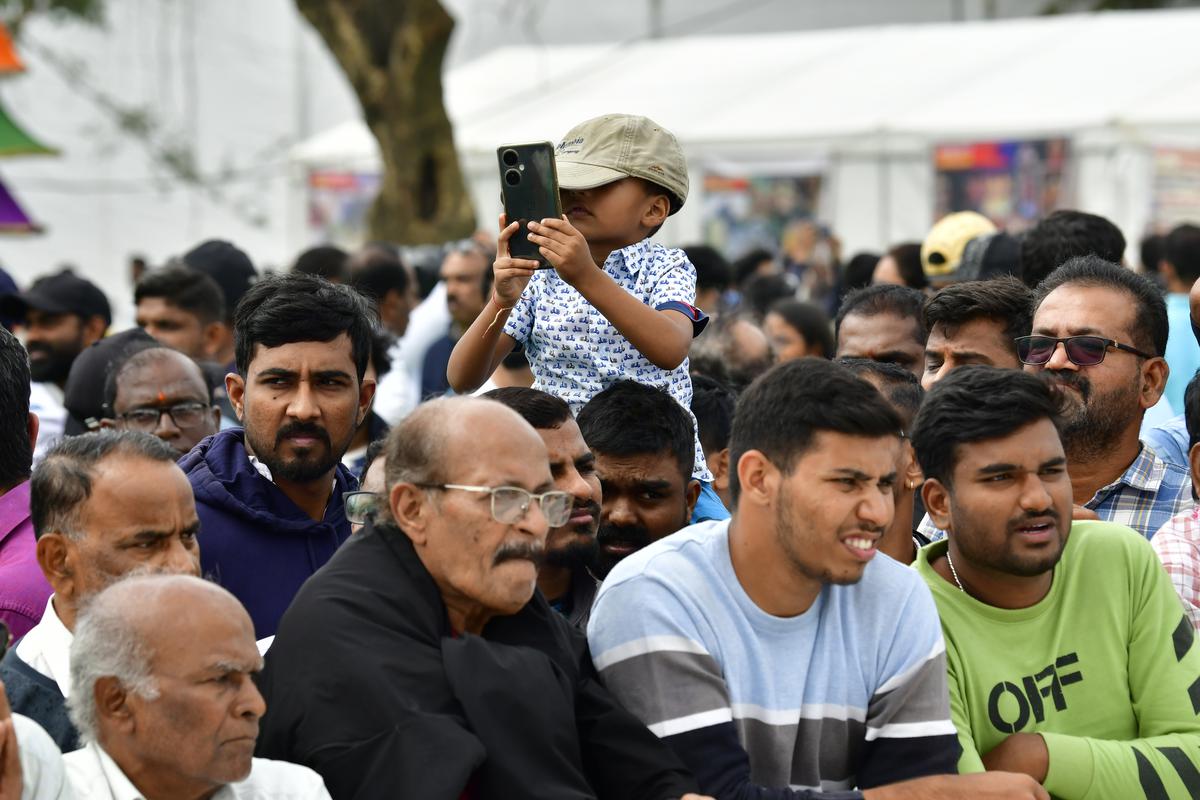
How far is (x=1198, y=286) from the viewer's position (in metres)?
5.39

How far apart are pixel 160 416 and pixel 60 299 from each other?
7.31 feet

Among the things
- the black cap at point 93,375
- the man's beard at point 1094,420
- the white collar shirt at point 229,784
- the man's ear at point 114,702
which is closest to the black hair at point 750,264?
the black cap at point 93,375

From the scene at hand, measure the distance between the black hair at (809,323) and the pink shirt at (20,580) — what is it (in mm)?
5108

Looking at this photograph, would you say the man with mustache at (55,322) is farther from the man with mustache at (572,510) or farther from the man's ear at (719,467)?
the man with mustache at (572,510)

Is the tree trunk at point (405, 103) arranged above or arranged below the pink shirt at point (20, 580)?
above

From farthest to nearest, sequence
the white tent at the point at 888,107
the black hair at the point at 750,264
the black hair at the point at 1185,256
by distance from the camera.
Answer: the white tent at the point at 888,107, the black hair at the point at 750,264, the black hair at the point at 1185,256

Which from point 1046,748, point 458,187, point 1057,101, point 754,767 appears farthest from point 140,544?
point 1057,101

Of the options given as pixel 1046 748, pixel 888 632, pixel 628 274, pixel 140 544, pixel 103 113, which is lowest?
pixel 1046 748

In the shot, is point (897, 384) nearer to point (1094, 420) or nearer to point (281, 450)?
point (1094, 420)

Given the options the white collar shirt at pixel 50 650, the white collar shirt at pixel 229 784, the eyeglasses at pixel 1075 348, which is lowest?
the white collar shirt at pixel 229 784

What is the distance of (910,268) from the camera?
8602 millimetres

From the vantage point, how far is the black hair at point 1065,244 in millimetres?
6387

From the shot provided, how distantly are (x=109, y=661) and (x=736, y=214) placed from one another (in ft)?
47.0

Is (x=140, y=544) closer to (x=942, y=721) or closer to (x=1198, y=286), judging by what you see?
(x=942, y=721)
